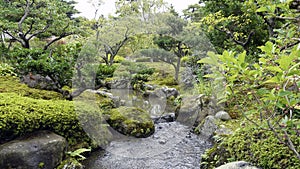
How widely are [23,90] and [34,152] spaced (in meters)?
1.91

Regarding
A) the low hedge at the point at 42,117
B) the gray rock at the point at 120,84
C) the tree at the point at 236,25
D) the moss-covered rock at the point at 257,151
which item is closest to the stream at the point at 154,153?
the low hedge at the point at 42,117

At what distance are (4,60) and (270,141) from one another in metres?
7.26

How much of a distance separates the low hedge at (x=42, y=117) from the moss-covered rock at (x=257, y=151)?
2.28 metres

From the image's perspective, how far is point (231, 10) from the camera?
5.34 m

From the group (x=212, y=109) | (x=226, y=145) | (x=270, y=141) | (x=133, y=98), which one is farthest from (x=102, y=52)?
(x=270, y=141)

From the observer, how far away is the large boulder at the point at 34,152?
275 centimetres

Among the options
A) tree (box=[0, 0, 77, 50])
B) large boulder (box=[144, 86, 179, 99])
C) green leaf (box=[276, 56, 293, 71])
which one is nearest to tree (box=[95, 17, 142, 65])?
tree (box=[0, 0, 77, 50])

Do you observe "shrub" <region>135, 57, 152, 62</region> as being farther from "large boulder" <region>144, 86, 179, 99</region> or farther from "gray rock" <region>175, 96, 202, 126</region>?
"gray rock" <region>175, 96, 202, 126</region>

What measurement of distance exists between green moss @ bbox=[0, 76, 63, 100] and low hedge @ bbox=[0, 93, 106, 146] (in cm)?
62

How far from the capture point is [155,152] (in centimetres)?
402

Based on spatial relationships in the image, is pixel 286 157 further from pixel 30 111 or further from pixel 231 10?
pixel 231 10

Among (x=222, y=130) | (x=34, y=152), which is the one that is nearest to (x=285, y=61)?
(x=34, y=152)

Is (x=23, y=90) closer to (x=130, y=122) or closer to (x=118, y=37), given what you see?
(x=130, y=122)

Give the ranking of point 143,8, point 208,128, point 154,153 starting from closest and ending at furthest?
point 154,153
point 208,128
point 143,8
